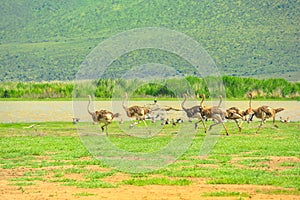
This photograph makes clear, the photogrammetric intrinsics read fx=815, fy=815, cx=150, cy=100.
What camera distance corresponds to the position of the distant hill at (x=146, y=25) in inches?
2916

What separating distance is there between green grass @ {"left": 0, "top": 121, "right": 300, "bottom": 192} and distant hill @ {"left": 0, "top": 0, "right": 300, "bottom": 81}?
43511mm

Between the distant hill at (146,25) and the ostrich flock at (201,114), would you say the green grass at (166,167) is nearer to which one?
the ostrich flock at (201,114)

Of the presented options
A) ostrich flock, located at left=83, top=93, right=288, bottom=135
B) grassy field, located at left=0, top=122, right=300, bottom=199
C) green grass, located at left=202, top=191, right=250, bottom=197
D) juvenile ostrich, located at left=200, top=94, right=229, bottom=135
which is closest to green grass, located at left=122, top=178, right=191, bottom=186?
grassy field, located at left=0, top=122, right=300, bottom=199

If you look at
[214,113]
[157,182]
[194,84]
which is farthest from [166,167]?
[194,84]

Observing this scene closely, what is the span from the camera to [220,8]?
3438 inches

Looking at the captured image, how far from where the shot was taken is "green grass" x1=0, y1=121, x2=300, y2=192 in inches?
528

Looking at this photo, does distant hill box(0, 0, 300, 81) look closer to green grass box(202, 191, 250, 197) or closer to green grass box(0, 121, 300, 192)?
green grass box(0, 121, 300, 192)

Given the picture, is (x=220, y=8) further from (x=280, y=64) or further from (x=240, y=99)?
(x=240, y=99)

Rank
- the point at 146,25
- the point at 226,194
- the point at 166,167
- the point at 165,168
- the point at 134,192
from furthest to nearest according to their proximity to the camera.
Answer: the point at 146,25
the point at 166,167
the point at 165,168
the point at 134,192
the point at 226,194

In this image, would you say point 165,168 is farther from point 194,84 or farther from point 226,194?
point 194,84

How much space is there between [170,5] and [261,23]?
13.6 meters

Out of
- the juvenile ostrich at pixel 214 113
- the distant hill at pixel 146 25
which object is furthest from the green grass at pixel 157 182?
the distant hill at pixel 146 25

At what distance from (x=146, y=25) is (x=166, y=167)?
2831 inches

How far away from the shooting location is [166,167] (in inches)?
597
